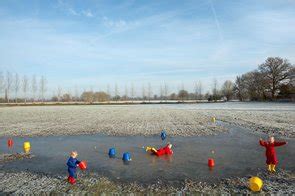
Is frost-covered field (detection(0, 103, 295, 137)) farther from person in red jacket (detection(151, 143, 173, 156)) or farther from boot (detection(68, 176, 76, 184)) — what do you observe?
boot (detection(68, 176, 76, 184))

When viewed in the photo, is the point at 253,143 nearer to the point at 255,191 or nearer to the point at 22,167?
the point at 255,191

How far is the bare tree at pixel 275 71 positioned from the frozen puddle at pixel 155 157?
92395 mm

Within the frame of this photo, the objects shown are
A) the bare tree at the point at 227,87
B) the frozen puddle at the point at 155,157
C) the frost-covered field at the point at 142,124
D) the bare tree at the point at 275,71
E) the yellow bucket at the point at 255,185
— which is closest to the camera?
the yellow bucket at the point at 255,185

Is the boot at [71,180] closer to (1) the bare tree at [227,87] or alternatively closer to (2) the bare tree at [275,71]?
(2) the bare tree at [275,71]

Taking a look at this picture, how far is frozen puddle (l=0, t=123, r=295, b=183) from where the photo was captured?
9.99 m

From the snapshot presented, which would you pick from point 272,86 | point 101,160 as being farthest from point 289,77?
point 101,160

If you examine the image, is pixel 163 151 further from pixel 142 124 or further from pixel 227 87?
pixel 227 87

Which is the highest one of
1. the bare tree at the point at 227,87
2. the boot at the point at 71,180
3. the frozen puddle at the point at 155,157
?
the bare tree at the point at 227,87

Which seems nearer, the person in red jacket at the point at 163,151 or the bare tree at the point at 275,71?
the person in red jacket at the point at 163,151

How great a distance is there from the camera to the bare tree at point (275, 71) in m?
101

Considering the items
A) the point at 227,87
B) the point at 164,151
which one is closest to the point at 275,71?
the point at 227,87

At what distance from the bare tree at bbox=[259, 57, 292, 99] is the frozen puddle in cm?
9239

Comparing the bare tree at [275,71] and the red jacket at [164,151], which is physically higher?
the bare tree at [275,71]

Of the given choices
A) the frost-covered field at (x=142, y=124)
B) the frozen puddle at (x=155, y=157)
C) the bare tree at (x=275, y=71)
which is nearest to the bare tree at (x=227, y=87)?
the bare tree at (x=275, y=71)
